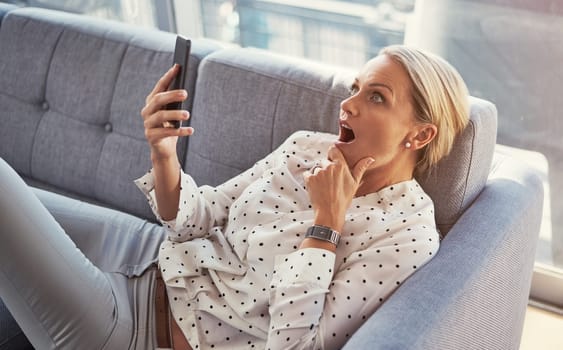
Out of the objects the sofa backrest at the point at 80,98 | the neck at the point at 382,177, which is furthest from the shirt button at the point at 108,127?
the neck at the point at 382,177

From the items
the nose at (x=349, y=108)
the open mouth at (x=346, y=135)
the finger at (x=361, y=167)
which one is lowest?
the finger at (x=361, y=167)

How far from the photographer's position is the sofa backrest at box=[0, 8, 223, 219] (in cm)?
179

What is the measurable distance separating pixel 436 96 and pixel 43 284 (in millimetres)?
859

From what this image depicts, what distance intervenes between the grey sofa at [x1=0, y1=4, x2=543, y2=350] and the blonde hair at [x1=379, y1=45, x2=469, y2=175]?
1.5 inches

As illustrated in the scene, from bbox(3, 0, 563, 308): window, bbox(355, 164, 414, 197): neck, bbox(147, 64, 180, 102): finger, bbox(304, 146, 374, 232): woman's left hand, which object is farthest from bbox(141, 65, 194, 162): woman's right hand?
bbox(3, 0, 563, 308): window

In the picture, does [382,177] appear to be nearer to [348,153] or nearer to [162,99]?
[348,153]

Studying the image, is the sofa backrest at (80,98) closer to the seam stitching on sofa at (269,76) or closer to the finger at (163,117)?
the seam stitching on sofa at (269,76)

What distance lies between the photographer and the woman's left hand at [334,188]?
1.21 metres

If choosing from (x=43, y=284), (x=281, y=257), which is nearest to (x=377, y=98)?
(x=281, y=257)

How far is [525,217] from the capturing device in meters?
1.33

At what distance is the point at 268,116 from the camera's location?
5.16ft

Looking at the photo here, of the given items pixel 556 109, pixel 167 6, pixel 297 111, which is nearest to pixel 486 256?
pixel 297 111

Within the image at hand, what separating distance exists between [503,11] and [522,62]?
16cm

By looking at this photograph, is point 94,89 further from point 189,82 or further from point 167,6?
point 167,6
